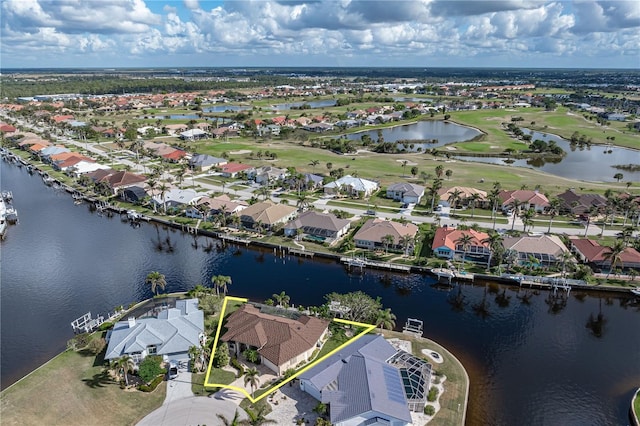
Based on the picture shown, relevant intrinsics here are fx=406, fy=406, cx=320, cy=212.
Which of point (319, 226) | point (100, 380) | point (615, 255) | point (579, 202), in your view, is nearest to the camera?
point (100, 380)

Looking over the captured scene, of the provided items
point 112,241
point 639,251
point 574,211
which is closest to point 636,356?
point 639,251

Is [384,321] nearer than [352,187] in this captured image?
Yes

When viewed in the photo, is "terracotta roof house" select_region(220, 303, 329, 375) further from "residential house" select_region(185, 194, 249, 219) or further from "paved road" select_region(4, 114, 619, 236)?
"paved road" select_region(4, 114, 619, 236)

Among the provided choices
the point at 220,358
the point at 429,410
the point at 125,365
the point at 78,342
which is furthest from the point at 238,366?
the point at 429,410

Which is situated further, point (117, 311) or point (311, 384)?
point (117, 311)

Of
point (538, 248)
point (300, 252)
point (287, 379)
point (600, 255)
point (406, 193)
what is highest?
point (406, 193)

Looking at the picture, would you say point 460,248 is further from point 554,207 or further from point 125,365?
point 125,365

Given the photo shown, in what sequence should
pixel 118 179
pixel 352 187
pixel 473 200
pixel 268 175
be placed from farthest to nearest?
pixel 268 175 → pixel 118 179 → pixel 352 187 → pixel 473 200

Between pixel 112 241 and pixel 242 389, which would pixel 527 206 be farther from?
pixel 112 241
